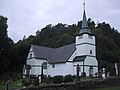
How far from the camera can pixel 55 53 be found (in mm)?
54719

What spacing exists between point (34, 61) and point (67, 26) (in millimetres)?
43740

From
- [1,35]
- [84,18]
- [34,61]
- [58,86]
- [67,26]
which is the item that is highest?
[67,26]

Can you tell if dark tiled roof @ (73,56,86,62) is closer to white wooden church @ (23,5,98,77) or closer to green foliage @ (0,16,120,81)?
white wooden church @ (23,5,98,77)

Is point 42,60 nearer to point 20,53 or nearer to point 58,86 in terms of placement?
point 20,53

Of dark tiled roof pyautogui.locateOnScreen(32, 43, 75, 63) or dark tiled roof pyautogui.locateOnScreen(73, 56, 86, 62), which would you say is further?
dark tiled roof pyautogui.locateOnScreen(32, 43, 75, 63)

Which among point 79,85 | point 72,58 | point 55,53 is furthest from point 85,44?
point 79,85

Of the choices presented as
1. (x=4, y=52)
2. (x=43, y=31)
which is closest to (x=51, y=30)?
(x=43, y=31)

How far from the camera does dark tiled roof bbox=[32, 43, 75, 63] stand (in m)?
49.2

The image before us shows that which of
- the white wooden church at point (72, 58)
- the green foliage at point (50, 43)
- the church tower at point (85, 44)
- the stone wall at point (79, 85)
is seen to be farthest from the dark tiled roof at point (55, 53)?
the stone wall at point (79, 85)

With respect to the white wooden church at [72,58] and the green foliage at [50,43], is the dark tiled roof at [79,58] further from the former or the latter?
the green foliage at [50,43]

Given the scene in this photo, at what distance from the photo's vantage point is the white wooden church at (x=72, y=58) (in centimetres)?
4734

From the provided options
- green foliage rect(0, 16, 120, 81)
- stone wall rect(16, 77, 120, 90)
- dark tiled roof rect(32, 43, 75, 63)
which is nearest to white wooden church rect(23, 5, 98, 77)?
dark tiled roof rect(32, 43, 75, 63)

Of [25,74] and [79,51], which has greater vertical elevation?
[79,51]

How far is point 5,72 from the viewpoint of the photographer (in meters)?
55.5
